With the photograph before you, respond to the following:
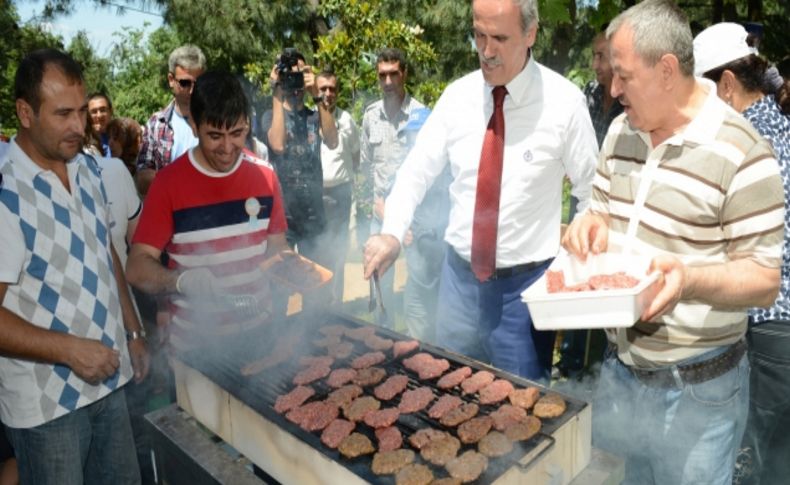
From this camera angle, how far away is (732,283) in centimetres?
192

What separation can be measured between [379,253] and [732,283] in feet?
4.77

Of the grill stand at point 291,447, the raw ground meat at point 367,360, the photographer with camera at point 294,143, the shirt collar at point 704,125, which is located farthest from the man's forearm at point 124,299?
the shirt collar at point 704,125

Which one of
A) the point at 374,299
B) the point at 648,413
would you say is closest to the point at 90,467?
the point at 374,299

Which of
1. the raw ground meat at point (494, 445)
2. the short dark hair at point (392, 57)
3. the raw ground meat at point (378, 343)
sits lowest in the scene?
the raw ground meat at point (494, 445)

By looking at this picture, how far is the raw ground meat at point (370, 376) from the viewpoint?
8.41 feet

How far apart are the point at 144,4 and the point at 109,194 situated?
9.01m

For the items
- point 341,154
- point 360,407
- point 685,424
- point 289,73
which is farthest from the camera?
point 341,154

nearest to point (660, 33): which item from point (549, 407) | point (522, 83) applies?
point (522, 83)

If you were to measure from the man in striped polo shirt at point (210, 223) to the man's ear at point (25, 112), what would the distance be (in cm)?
68

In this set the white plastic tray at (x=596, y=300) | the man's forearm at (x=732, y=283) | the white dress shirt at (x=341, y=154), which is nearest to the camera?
the white plastic tray at (x=596, y=300)

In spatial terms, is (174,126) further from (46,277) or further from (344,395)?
(344,395)

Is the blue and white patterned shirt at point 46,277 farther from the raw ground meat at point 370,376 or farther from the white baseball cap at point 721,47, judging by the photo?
the white baseball cap at point 721,47

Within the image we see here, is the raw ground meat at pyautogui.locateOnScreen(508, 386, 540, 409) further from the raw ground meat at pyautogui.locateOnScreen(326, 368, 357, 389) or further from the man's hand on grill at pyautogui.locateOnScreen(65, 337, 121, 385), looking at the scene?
the man's hand on grill at pyautogui.locateOnScreen(65, 337, 121, 385)

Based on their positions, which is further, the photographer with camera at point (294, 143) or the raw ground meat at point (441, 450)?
the photographer with camera at point (294, 143)
